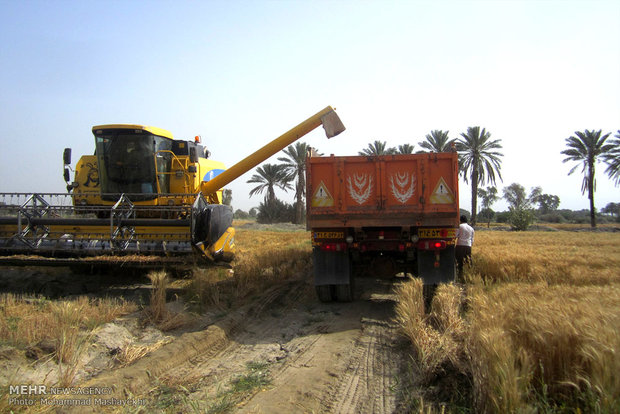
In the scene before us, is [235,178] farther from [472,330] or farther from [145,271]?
[472,330]

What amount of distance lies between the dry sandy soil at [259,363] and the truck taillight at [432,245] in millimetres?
1342

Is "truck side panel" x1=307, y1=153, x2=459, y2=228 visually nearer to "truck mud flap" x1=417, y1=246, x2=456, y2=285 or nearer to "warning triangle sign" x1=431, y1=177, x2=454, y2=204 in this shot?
"warning triangle sign" x1=431, y1=177, x2=454, y2=204

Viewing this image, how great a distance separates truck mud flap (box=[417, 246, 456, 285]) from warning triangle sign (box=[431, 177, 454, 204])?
36.2 inches

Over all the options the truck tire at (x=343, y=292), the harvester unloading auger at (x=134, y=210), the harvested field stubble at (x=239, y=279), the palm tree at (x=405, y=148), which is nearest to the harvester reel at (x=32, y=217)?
the harvester unloading auger at (x=134, y=210)

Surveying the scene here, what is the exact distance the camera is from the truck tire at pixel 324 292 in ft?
26.2

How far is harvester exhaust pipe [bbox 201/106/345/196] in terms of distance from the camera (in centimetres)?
1088

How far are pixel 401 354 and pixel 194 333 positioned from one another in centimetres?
270

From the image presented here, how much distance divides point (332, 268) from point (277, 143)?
14.8ft

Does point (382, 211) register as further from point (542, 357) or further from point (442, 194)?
point (542, 357)

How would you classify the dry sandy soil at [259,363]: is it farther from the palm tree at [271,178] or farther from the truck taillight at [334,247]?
the palm tree at [271,178]

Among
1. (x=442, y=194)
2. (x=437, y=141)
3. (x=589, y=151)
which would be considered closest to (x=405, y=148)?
(x=437, y=141)

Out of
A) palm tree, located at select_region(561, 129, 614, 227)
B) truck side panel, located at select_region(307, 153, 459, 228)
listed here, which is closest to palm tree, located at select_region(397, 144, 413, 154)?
palm tree, located at select_region(561, 129, 614, 227)

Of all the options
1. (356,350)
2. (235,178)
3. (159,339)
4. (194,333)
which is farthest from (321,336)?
(235,178)

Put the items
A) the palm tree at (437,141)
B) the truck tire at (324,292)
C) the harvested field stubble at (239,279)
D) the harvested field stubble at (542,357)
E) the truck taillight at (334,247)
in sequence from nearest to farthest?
the harvested field stubble at (542,357) → the harvested field stubble at (239,279) → the truck taillight at (334,247) → the truck tire at (324,292) → the palm tree at (437,141)
